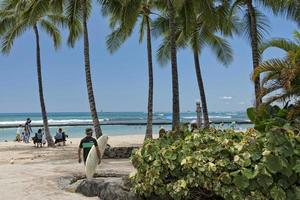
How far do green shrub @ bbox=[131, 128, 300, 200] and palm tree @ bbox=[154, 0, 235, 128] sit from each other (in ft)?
37.2

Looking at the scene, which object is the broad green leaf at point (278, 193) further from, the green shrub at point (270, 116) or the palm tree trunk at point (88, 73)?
the palm tree trunk at point (88, 73)

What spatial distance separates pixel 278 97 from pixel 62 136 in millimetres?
20281

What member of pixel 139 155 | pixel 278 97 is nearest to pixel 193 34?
pixel 278 97

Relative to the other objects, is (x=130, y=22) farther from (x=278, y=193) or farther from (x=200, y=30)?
(x=278, y=193)

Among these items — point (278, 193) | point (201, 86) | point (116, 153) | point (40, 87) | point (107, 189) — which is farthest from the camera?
point (40, 87)

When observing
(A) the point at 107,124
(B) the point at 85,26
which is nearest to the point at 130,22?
(B) the point at 85,26

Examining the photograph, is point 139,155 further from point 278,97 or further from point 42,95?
point 42,95

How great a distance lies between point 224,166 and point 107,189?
3.05 meters

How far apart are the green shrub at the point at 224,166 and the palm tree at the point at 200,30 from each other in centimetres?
1134

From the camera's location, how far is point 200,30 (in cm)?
2306

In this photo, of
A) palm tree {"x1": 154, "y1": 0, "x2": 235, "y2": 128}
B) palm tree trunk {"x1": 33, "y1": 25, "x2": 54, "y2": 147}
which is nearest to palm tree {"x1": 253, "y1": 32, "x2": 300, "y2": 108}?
palm tree {"x1": 154, "y1": 0, "x2": 235, "y2": 128}

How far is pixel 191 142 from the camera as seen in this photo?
678cm

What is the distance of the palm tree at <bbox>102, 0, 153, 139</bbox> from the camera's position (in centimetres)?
1847

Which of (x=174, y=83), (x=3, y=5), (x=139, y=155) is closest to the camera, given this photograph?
(x=139, y=155)
